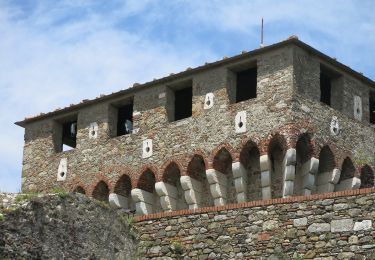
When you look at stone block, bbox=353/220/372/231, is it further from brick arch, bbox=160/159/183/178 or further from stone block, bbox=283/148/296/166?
brick arch, bbox=160/159/183/178

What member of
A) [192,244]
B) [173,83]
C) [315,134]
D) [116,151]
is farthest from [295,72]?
[192,244]

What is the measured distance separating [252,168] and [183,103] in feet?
15.2

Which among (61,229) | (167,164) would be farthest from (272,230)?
(167,164)

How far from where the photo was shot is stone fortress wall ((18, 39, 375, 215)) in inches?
1053

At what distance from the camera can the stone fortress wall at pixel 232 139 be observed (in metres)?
26.8

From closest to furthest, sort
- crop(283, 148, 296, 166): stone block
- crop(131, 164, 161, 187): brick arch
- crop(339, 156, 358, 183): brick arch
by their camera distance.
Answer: crop(283, 148, 296, 166): stone block → crop(339, 156, 358, 183): brick arch → crop(131, 164, 161, 187): brick arch

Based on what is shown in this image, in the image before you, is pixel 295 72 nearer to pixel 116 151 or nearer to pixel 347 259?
pixel 116 151

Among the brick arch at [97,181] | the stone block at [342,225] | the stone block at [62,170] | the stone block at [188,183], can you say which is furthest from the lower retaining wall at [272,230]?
the stone block at [62,170]

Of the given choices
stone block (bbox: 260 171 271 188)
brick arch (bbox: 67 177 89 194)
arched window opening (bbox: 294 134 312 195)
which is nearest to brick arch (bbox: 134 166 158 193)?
brick arch (bbox: 67 177 89 194)

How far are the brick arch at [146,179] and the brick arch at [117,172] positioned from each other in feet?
1.25

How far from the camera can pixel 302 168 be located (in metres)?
27.0

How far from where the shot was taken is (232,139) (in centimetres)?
2742

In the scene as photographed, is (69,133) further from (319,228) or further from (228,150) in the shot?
(319,228)

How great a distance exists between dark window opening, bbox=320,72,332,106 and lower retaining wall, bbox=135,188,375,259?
1253cm
